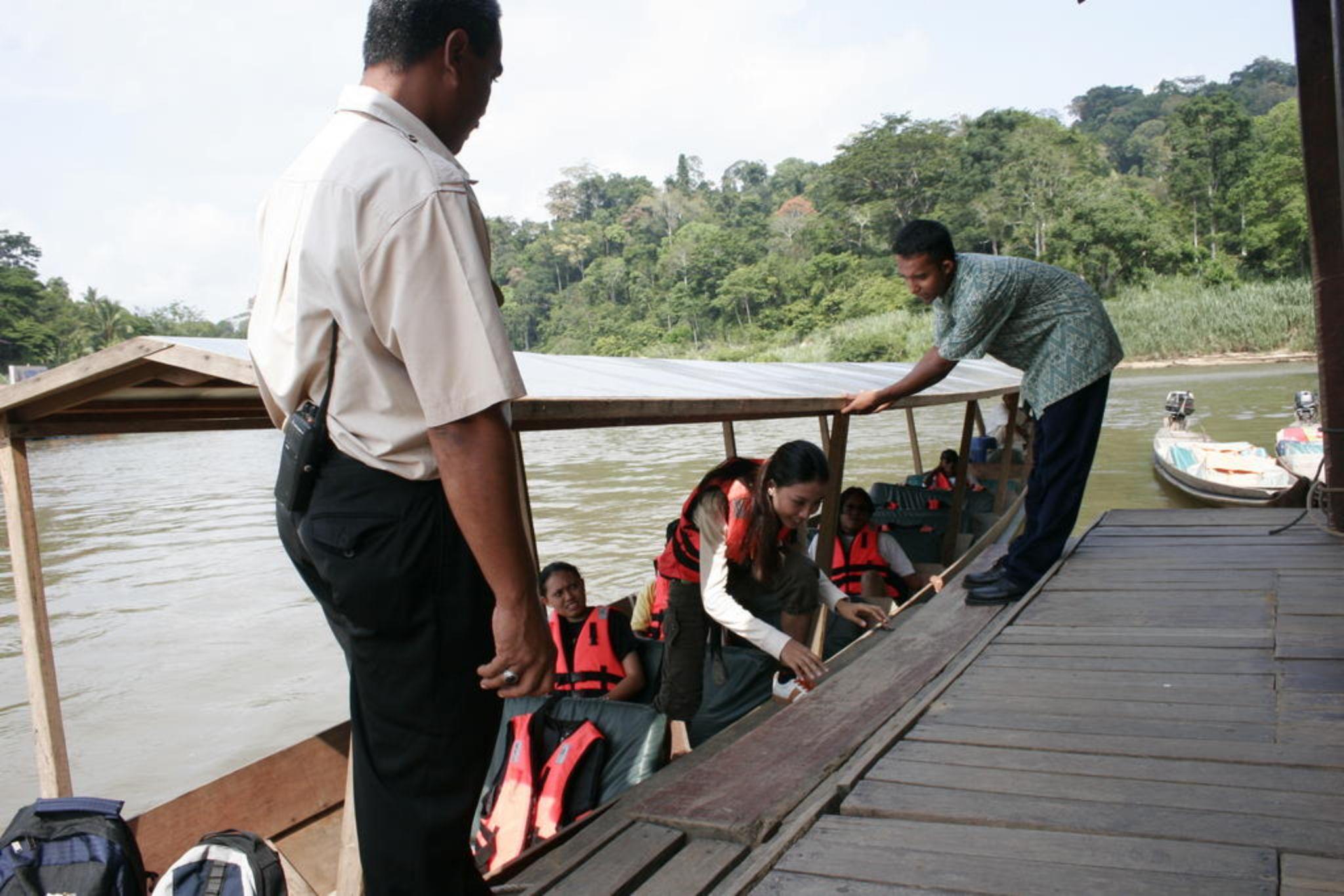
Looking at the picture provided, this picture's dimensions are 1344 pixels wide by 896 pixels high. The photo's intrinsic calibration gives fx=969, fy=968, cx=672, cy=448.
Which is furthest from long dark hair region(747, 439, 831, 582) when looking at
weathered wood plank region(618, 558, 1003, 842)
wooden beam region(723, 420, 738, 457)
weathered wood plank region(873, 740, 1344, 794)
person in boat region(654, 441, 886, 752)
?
wooden beam region(723, 420, 738, 457)

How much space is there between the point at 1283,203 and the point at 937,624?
4291 cm

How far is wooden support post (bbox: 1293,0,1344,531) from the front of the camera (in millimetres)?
3539

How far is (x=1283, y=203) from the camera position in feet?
124

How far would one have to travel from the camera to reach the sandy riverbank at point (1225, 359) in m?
29.0

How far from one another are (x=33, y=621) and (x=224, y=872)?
44.3 inches

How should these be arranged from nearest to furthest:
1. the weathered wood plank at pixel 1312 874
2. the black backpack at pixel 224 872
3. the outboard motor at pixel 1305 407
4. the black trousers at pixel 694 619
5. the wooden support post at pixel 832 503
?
the weathered wood plank at pixel 1312 874 < the black backpack at pixel 224 872 < the black trousers at pixel 694 619 < the wooden support post at pixel 832 503 < the outboard motor at pixel 1305 407

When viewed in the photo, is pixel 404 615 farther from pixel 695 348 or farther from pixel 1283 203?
pixel 695 348

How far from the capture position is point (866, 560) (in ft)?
16.5

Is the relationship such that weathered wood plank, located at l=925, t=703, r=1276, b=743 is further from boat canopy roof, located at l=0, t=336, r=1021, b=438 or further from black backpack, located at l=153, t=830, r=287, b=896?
black backpack, located at l=153, t=830, r=287, b=896

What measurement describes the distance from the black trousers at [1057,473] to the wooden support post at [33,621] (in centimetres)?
296

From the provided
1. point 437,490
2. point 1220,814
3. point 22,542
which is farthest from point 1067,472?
point 22,542

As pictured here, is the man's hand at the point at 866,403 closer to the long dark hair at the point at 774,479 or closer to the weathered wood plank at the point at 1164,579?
the long dark hair at the point at 774,479

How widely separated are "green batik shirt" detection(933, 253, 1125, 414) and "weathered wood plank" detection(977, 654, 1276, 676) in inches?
38.9

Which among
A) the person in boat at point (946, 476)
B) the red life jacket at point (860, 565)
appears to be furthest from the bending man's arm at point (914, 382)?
the person in boat at point (946, 476)
